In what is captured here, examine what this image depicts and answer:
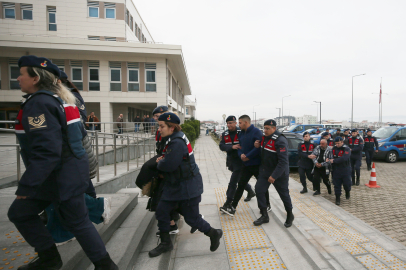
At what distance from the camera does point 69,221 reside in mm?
2125

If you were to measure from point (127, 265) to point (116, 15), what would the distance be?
2677 cm

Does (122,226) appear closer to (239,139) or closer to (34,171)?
(34,171)

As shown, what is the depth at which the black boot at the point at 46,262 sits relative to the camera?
2.19 m

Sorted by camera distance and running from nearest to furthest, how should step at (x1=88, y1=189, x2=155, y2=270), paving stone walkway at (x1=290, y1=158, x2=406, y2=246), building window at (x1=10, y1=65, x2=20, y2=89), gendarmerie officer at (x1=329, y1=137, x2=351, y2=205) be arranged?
1. step at (x1=88, y1=189, x2=155, y2=270)
2. paving stone walkway at (x1=290, y1=158, x2=406, y2=246)
3. gendarmerie officer at (x1=329, y1=137, x2=351, y2=205)
4. building window at (x1=10, y1=65, x2=20, y2=89)

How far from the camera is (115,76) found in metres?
22.0

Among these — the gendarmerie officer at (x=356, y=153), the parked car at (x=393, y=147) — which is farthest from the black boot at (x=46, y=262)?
the parked car at (x=393, y=147)

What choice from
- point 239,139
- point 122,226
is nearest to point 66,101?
point 122,226

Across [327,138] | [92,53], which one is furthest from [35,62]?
[92,53]

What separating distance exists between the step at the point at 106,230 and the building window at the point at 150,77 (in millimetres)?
18872

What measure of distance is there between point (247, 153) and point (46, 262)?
3.36 m

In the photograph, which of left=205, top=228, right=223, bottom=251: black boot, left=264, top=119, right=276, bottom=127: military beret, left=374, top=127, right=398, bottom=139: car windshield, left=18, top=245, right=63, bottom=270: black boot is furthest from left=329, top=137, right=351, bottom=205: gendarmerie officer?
left=374, top=127, right=398, bottom=139: car windshield

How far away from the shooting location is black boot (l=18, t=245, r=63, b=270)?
2.19m

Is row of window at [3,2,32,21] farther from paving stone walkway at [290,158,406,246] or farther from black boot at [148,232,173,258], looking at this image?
black boot at [148,232,173,258]

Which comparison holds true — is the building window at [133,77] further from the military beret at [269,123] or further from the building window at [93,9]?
the military beret at [269,123]
